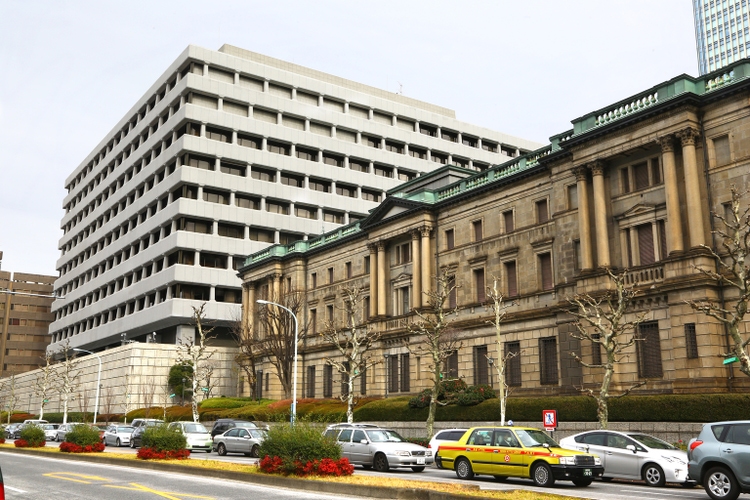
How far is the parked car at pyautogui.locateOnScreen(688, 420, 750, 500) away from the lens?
53.3 ft

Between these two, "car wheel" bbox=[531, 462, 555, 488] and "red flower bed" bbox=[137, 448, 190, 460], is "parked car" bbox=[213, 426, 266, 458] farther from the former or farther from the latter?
"car wheel" bbox=[531, 462, 555, 488]

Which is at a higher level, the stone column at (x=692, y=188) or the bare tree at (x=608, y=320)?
the stone column at (x=692, y=188)

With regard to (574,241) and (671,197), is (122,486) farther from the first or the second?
(574,241)

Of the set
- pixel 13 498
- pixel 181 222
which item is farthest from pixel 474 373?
pixel 181 222

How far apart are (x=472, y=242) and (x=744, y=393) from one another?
22.2 metres

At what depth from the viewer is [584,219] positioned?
39500 millimetres

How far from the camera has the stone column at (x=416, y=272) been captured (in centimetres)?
5191

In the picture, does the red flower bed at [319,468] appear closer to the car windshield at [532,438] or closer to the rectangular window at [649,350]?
the car windshield at [532,438]

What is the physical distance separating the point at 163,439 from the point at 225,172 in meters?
62.7

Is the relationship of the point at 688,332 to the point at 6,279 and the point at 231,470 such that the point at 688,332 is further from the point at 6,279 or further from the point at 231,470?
the point at 6,279

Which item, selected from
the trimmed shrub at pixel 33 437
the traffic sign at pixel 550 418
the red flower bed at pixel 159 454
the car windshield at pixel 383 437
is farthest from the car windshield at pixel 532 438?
the trimmed shrub at pixel 33 437

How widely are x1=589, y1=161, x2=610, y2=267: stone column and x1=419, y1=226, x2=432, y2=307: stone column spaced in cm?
1487

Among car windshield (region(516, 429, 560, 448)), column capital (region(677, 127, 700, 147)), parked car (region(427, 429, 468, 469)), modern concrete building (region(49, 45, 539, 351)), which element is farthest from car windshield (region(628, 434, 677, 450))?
modern concrete building (region(49, 45, 539, 351))

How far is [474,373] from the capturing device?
47.2 metres
